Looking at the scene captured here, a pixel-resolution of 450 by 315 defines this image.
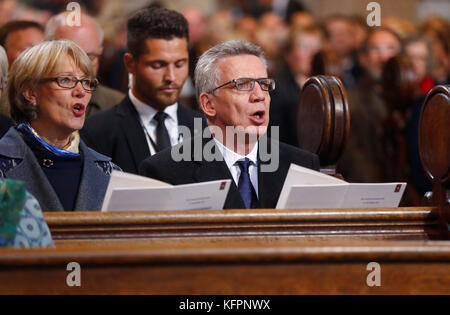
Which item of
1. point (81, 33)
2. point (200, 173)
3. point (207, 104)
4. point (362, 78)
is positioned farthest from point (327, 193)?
point (362, 78)

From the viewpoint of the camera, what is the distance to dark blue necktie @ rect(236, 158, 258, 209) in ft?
9.38

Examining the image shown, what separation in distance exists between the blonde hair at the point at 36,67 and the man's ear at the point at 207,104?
1.60ft

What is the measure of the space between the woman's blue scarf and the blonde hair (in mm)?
81

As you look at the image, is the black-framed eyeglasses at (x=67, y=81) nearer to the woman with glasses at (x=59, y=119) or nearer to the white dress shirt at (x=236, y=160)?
the woman with glasses at (x=59, y=119)

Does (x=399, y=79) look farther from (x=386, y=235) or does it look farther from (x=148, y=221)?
(x=148, y=221)

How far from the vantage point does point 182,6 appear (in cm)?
1127

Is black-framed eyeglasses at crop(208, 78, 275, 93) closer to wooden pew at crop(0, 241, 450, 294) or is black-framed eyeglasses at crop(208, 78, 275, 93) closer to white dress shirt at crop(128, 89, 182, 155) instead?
white dress shirt at crop(128, 89, 182, 155)

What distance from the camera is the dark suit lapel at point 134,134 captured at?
3578 millimetres

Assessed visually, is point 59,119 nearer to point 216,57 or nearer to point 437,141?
point 216,57

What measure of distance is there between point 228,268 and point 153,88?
1.93 m

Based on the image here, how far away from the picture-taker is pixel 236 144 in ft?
9.73

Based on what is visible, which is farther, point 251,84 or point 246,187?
point 251,84

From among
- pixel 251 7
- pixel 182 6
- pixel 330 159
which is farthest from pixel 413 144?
pixel 251 7
